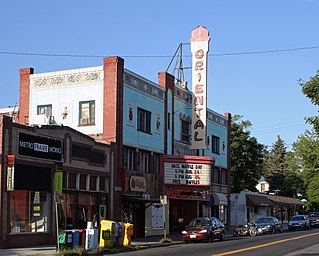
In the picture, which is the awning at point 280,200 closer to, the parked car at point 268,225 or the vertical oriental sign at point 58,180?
the parked car at point 268,225

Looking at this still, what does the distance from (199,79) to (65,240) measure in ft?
70.9

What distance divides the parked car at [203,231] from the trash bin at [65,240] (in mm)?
10952

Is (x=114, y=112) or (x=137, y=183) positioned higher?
(x=114, y=112)

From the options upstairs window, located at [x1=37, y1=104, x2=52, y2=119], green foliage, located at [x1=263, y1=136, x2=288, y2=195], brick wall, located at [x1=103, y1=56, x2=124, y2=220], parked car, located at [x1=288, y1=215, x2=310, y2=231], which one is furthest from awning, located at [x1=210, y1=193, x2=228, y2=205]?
green foliage, located at [x1=263, y1=136, x2=288, y2=195]

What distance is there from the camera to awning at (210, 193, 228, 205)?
49.6 m

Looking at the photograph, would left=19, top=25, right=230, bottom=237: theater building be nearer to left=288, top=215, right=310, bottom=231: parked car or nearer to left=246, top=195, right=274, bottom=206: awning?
left=288, top=215, right=310, bottom=231: parked car

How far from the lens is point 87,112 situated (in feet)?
119

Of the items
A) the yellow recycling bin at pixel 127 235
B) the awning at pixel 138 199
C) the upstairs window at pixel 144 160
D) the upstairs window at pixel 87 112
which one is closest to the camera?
the yellow recycling bin at pixel 127 235

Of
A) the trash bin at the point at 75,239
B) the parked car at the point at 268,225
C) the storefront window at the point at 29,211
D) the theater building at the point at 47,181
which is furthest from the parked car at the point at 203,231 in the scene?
the parked car at the point at 268,225

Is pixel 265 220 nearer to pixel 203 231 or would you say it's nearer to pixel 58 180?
pixel 203 231

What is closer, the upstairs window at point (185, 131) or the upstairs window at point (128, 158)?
the upstairs window at point (128, 158)

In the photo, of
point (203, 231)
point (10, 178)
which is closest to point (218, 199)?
point (203, 231)

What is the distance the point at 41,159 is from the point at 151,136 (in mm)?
12208

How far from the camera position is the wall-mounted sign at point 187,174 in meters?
40.9
